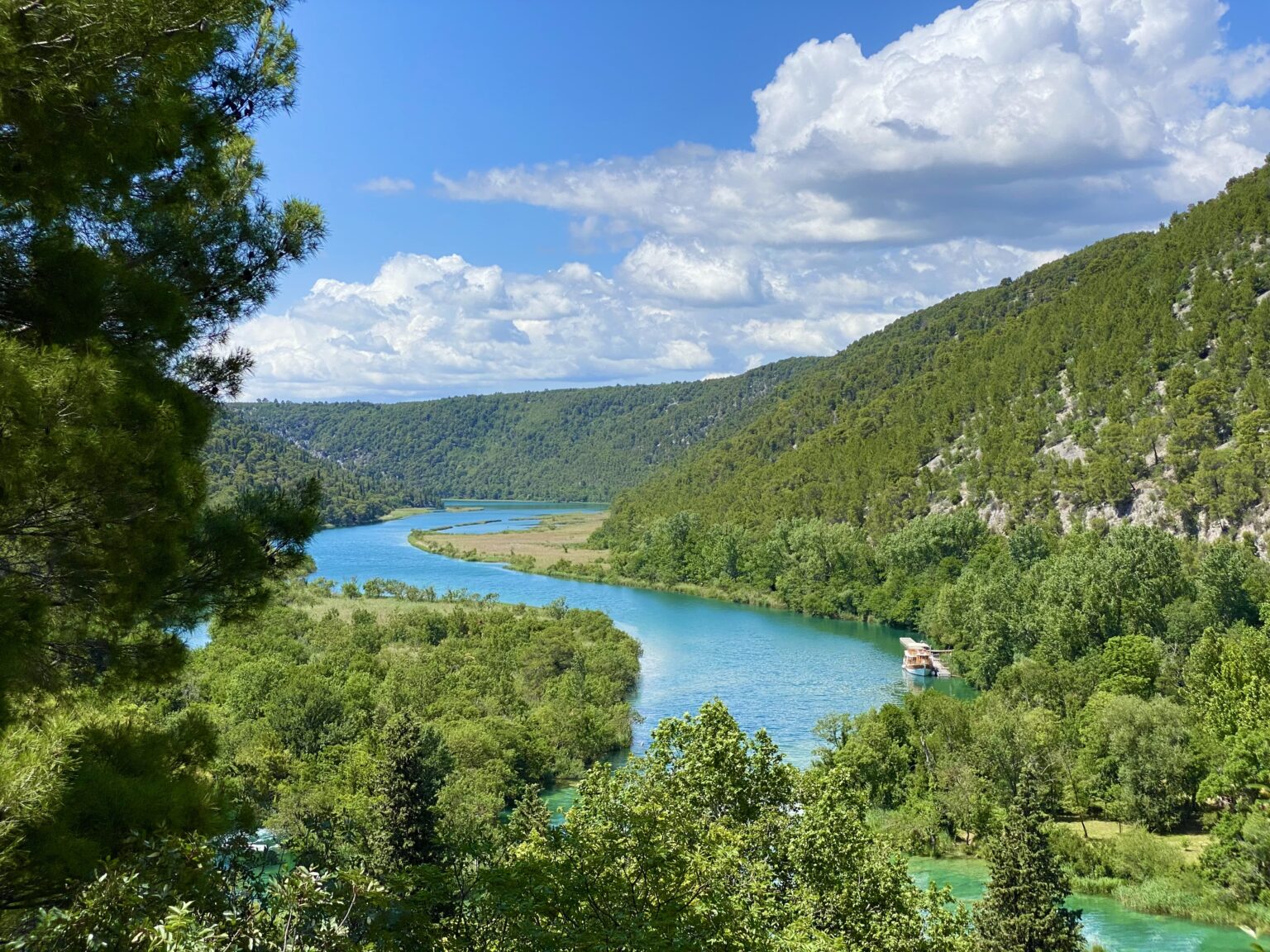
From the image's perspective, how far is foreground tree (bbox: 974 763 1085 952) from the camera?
62.7 ft

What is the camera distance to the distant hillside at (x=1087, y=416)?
231 feet

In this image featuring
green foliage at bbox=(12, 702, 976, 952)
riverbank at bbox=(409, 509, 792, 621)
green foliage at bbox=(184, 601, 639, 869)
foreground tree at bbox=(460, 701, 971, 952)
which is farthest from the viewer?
riverbank at bbox=(409, 509, 792, 621)

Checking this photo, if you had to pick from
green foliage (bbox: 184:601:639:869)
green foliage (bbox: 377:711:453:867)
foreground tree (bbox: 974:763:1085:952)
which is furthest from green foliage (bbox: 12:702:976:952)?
foreground tree (bbox: 974:763:1085:952)

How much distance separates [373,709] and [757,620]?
43807 millimetres

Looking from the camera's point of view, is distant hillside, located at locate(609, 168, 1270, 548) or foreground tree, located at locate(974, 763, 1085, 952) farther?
distant hillside, located at locate(609, 168, 1270, 548)

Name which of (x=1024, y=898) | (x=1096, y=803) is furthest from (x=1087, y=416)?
(x=1024, y=898)

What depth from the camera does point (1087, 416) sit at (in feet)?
278

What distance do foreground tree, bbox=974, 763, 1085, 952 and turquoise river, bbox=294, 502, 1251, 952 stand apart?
4728 millimetres

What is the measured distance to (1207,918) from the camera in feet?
79.1

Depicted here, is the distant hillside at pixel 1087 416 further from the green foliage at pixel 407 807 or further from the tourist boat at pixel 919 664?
the green foliage at pixel 407 807

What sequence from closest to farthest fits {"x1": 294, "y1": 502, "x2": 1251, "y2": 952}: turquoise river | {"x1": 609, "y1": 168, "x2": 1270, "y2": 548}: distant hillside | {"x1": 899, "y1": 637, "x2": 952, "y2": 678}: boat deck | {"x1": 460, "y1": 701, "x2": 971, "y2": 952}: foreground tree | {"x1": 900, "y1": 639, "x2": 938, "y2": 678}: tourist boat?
{"x1": 460, "y1": 701, "x2": 971, "y2": 952}: foreground tree
{"x1": 294, "y1": 502, "x2": 1251, "y2": 952}: turquoise river
{"x1": 900, "y1": 639, "x2": 938, "y2": 678}: tourist boat
{"x1": 899, "y1": 637, "x2": 952, "y2": 678}: boat deck
{"x1": 609, "y1": 168, "x2": 1270, "y2": 548}: distant hillside

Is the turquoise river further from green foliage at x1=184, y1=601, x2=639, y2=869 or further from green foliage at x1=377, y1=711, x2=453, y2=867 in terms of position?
green foliage at x1=377, y1=711, x2=453, y2=867

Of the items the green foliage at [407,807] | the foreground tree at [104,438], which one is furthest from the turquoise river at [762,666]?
the foreground tree at [104,438]

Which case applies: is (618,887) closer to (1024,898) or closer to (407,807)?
(407,807)
